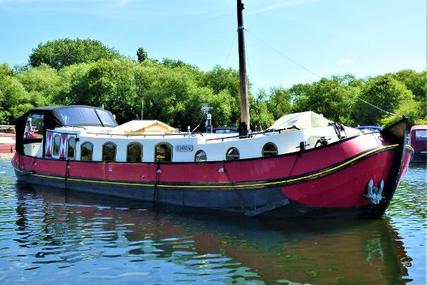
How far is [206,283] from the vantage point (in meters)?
10.5

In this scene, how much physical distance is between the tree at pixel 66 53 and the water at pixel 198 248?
105 m

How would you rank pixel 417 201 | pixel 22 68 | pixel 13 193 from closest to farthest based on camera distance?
pixel 417 201, pixel 13 193, pixel 22 68

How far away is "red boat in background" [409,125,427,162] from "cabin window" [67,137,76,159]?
102 feet

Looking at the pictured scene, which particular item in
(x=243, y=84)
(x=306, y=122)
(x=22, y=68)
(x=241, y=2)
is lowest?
(x=306, y=122)

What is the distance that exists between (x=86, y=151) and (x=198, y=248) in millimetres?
11360

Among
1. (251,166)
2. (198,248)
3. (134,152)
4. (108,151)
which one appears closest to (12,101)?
(108,151)

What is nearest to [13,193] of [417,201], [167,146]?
[167,146]

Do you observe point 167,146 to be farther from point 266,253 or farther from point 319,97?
point 319,97

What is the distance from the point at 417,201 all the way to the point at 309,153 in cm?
850

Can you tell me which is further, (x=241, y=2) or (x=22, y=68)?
(x=22, y=68)

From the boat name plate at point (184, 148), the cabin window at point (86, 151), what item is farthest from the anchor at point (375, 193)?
the cabin window at point (86, 151)

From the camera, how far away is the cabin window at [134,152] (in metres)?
20.8

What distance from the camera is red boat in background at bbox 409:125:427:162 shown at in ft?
144

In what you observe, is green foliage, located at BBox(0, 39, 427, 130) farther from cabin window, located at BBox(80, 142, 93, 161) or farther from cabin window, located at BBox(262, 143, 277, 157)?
cabin window, located at BBox(262, 143, 277, 157)
